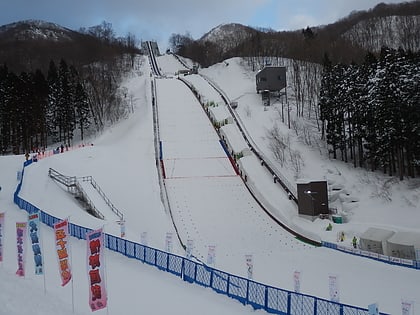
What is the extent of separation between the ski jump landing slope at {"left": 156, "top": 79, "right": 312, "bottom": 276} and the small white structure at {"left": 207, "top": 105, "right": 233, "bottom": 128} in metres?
1.03

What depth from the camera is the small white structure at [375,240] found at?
17797 millimetres

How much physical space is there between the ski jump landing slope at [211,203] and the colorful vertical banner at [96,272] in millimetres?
8137

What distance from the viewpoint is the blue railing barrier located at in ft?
30.6

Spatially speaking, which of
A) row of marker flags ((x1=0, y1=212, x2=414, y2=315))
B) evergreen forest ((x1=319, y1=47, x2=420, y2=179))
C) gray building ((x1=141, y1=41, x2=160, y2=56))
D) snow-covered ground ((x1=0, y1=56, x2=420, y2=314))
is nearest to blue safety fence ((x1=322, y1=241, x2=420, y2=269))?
snow-covered ground ((x1=0, y1=56, x2=420, y2=314))

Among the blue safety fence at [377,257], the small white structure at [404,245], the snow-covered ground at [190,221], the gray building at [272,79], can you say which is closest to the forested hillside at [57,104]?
the snow-covered ground at [190,221]

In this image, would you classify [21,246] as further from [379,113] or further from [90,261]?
[379,113]

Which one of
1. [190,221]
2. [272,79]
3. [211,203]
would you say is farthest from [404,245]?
[272,79]

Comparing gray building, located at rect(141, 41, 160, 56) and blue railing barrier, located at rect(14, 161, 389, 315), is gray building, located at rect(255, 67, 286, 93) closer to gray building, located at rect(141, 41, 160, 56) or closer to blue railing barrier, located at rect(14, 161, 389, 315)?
blue railing barrier, located at rect(14, 161, 389, 315)

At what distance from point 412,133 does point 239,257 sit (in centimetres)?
1296

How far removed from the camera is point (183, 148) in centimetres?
3294

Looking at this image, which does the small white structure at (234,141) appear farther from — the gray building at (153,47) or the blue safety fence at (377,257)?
the gray building at (153,47)

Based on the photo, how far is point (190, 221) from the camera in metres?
21.9

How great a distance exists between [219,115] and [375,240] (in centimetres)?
2478

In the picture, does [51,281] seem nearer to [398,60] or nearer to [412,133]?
[412,133]
